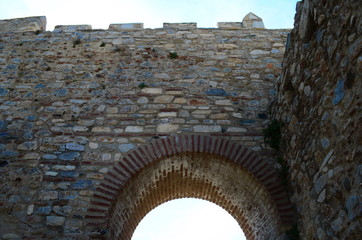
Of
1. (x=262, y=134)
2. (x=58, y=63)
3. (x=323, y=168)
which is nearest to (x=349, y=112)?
(x=323, y=168)

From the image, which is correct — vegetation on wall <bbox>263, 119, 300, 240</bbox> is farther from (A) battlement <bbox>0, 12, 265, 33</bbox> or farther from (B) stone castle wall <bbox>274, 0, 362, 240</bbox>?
(A) battlement <bbox>0, 12, 265, 33</bbox>

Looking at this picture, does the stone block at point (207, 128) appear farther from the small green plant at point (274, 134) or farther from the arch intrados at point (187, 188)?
the small green plant at point (274, 134)

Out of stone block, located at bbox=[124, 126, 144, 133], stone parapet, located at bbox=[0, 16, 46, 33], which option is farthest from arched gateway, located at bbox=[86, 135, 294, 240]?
stone parapet, located at bbox=[0, 16, 46, 33]

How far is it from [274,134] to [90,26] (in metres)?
3.85

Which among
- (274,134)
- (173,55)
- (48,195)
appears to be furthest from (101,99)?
(274,134)

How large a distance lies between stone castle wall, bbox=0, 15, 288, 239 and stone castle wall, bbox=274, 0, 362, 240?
3.09 ft

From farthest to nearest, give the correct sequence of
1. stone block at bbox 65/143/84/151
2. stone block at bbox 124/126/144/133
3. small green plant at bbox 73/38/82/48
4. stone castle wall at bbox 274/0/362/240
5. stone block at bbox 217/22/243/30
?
stone block at bbox 217/22/243/30
small green plant at bbox 73/38/82/48
stone block at bbox 124/126/144/133
stone block at bbox 65/143/84/151
stone castle wall at bbox 274/0/362/240

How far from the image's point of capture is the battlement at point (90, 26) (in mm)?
6301

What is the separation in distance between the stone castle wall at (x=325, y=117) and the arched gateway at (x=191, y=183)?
17.6 inches

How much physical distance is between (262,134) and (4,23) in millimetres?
5317

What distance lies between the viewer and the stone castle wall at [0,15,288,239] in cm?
446

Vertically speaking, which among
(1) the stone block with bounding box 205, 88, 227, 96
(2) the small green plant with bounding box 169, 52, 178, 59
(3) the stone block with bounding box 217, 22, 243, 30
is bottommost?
(1) the stone block with bounding box 205, 88, 227, 96

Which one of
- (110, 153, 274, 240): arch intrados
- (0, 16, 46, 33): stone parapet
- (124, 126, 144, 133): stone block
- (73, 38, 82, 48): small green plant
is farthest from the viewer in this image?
(0, 16, 46, 33): stone parapet

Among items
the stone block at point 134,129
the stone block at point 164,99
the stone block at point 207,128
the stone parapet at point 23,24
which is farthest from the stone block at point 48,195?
the stone parapet at point 23,24
